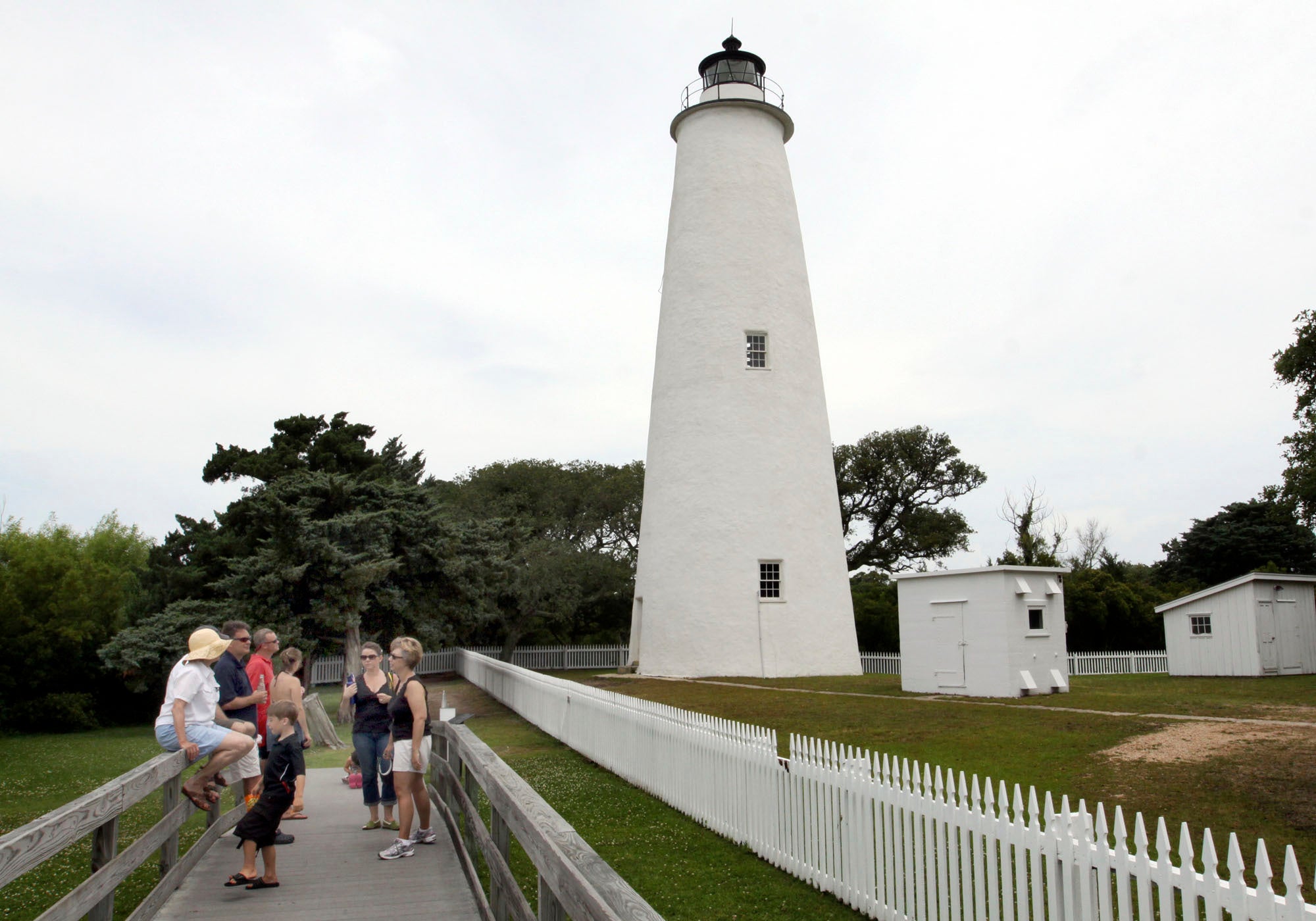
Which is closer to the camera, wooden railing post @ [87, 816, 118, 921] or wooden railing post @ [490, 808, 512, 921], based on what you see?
wooden railing post @ [490, 808, 512, 921]

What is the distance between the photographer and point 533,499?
42469 millimetres

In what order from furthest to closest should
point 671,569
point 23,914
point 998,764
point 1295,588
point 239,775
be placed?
point 671,569 < point 1295,588 < point 998,764 < point 239,775 < point 23,914

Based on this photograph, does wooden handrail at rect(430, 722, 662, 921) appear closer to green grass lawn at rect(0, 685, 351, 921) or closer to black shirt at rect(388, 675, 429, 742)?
black shirt at rect(388, 675, 429, 742)

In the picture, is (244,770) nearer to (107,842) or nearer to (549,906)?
(107,842)

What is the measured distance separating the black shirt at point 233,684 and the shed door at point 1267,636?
2009 cm

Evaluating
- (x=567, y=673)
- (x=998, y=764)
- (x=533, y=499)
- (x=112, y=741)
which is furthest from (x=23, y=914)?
(x=533, y=499)

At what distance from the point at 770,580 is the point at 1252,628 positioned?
10287 millimetres

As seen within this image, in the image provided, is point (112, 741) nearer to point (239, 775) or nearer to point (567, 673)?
point (239, 775)

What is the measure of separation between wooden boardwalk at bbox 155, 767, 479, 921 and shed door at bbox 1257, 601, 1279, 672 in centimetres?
1872

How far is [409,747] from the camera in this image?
23.3 feet

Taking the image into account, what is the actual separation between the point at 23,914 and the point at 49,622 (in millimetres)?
17777

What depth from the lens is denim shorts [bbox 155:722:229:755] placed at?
6418mm

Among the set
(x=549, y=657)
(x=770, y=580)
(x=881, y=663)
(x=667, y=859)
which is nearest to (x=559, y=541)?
(x=549, y=657)

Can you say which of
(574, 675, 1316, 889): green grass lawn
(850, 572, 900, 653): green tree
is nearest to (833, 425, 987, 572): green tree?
(850, 572, 900, 653): green tree
